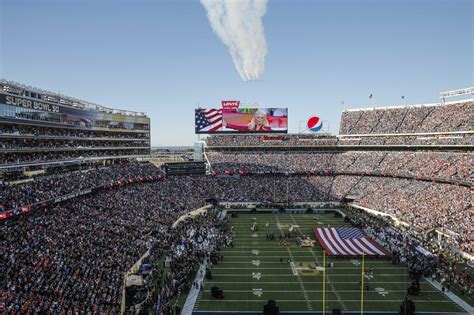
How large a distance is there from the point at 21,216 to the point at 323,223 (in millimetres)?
27826

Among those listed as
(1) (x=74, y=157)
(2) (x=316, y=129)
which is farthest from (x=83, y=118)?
(2) (x=316, y=129)

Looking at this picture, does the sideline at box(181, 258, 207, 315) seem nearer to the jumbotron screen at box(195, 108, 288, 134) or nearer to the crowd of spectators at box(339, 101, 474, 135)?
the jumbotron screen at box(195, 108, 288, 134)

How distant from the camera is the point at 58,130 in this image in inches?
1526

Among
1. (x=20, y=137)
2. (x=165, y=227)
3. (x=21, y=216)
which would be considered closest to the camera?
(x=21, y=216)

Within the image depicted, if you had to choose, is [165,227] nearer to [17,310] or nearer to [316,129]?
[17,310]

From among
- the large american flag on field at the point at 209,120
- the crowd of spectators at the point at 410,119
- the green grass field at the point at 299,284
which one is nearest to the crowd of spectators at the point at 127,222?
the green grass field at the point at 299,284

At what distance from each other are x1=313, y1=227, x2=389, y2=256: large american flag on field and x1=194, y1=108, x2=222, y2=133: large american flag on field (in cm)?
2894

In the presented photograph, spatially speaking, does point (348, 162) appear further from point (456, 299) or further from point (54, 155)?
point (54, 155)

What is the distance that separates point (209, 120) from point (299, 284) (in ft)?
130

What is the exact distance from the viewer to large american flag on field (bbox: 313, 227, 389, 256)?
29.1 m

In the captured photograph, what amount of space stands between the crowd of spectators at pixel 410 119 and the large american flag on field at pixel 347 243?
83.7ft

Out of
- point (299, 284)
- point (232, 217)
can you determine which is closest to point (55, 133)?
point (232, 217)

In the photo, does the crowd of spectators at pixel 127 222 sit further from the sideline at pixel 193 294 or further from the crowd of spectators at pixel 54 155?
the crowd of spectators at pixel 54 155

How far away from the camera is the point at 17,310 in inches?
661
